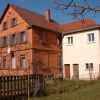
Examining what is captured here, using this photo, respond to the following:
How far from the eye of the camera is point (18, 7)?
1303 inches

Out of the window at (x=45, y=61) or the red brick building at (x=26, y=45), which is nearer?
the red brick building at (x=26, y=45)

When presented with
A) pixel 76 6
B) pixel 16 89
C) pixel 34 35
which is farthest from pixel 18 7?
pixel 76 6

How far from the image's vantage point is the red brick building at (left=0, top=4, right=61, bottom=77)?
27984 mm

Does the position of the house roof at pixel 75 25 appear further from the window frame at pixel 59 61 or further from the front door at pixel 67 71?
the front door at pixel 67 71

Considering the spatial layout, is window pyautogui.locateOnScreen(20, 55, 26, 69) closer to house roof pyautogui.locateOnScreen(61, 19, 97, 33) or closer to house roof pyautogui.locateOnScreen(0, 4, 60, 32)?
house roof pyautogui.locateOnScreen(0, 4, 60, 32)

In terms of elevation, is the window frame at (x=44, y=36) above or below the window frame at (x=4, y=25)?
below

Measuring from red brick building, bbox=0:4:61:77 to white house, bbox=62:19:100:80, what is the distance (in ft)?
4.50

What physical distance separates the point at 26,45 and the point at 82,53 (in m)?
7.02

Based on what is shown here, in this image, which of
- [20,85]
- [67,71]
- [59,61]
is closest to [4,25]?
[59,61]

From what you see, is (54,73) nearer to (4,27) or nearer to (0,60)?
(0,60)

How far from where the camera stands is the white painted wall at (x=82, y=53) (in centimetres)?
2694

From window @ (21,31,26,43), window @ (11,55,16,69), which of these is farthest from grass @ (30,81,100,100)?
window @ (11,55,16,69)

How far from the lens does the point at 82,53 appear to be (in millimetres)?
28531

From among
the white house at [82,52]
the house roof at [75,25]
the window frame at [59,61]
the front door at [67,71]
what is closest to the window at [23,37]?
Result: the window frame at [59,61]
